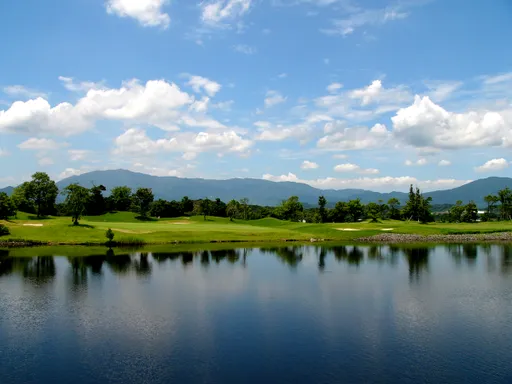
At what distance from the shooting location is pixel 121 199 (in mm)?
186500

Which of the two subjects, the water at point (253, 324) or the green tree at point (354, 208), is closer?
the water at point (253, 324)

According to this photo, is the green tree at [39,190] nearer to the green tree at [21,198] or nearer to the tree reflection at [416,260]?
the green tree at [21,198]

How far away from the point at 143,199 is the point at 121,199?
26224 millimetres

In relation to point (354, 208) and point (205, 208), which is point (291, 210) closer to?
point (354, 208)

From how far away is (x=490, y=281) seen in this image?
5228 cm

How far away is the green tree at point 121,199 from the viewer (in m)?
185

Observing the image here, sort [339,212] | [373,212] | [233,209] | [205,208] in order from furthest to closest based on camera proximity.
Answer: [233,209]
[339,212]
[205,208]
[373,212]

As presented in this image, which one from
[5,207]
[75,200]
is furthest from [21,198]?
[75,200]

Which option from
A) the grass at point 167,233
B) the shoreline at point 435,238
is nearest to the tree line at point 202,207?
the grass at point 167,233

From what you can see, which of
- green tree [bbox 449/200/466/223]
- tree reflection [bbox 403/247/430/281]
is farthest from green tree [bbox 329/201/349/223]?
tree reflection [bbox 403/247/430/281]

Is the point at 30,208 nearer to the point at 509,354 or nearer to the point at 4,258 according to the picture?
the point at 4,258

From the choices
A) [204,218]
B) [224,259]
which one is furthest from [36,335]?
[204,218]

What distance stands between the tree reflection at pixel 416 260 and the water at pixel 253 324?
2.84 feet

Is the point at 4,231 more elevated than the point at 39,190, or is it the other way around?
the point at 39,190
